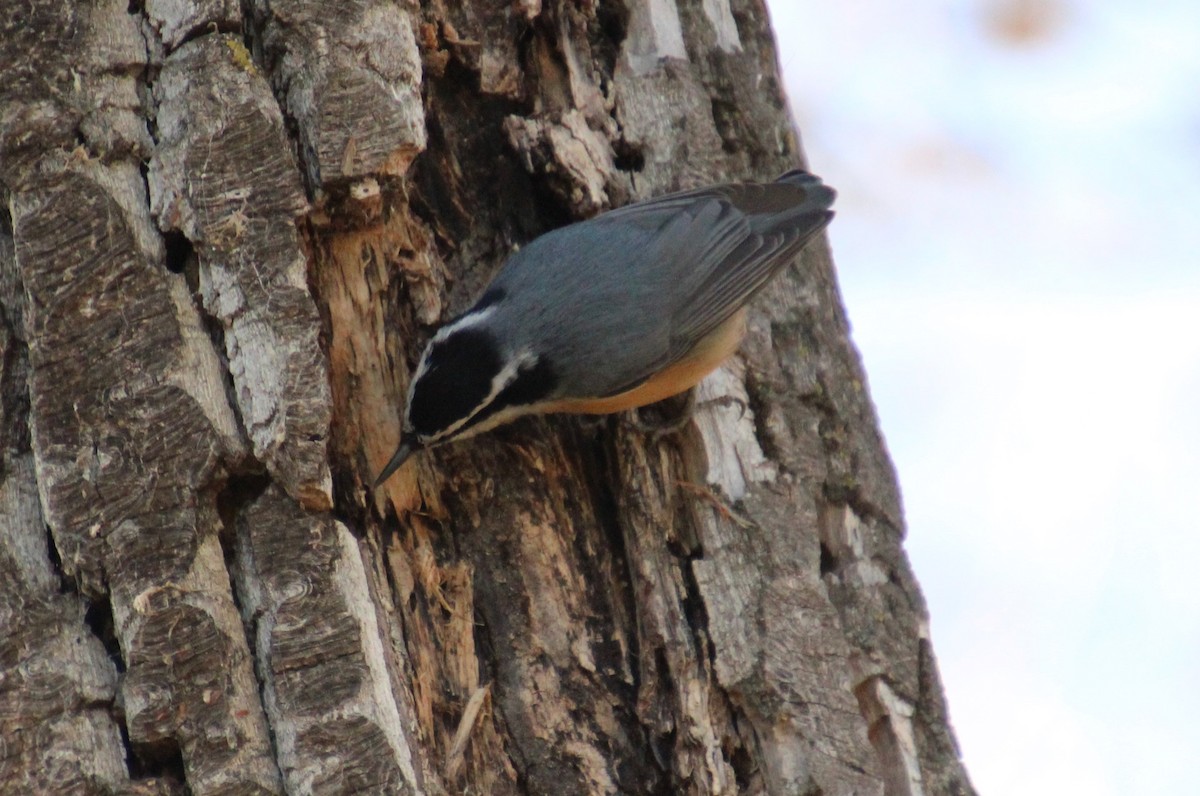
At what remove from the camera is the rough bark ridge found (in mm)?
1843

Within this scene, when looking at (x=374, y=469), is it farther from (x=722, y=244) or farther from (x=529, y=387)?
(x=722, y=244)

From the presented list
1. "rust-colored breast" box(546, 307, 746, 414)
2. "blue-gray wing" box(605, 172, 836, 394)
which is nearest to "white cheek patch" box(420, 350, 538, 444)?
"rust-colored breast" box(546, 307, 746, 414)

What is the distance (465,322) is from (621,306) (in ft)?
1.52

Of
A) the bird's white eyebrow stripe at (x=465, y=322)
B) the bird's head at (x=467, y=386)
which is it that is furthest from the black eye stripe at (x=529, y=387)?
the bird's white eyebrow stripe at (x=465, y=322)

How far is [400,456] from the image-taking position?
7.36ft

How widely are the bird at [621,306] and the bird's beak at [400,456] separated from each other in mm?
32

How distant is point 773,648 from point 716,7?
136 cm

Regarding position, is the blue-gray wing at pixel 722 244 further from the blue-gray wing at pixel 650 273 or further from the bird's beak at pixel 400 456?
the bird's beak at pixel 400 456

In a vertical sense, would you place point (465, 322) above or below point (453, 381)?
above

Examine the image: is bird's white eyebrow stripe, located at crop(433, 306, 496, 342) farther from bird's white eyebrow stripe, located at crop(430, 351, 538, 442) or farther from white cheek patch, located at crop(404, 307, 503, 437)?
bird's white eyebrow stripe, located at crop(430, 351, 538, 442)

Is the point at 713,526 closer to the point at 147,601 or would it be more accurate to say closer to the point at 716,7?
the point at 147,601

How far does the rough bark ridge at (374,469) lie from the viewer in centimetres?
184

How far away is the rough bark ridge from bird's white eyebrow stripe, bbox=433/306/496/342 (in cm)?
9

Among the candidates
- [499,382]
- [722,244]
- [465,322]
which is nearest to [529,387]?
[499,382]
